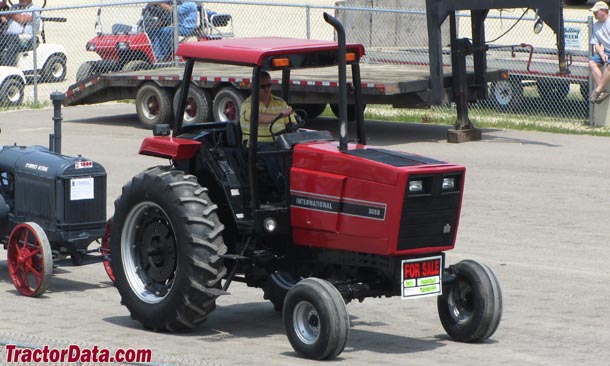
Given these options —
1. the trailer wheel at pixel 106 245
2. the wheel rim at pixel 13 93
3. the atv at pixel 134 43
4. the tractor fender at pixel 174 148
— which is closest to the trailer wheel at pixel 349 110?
the atv at pixel 134 43

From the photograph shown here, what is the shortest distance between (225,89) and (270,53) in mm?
11547

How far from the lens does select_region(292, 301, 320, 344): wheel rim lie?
7984 mm

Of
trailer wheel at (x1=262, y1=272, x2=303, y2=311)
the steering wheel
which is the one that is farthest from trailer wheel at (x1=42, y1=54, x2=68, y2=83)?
trailer wheel at (x1=262, y1=272, x2=303, y2=311)

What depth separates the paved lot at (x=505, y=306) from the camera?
8242mm

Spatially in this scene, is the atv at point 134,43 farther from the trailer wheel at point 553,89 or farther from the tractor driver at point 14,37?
the trailer wheel at point 553,89

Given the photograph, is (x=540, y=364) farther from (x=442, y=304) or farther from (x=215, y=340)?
(x=215, y=340)

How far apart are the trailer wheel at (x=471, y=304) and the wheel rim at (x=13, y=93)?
1592 centimetres

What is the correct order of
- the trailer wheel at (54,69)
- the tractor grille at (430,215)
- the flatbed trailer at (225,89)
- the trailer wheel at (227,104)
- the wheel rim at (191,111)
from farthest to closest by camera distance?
the trailer wheel at (54,69)
the wheel rim at (191,111)
the trailer wheel at (227,104)
the flatbed trailer at (225,89)
the tractor grille at (430,215)

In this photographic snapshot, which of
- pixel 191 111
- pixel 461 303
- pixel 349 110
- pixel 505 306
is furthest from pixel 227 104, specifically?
pixel 461 303

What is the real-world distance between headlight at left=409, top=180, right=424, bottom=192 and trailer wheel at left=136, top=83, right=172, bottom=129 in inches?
518

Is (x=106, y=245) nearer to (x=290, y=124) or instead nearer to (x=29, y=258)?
(x=29, y=258)

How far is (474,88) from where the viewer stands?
1942cm

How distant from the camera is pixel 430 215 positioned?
798 centimetres

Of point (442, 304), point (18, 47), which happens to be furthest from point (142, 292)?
point (18, 47)
